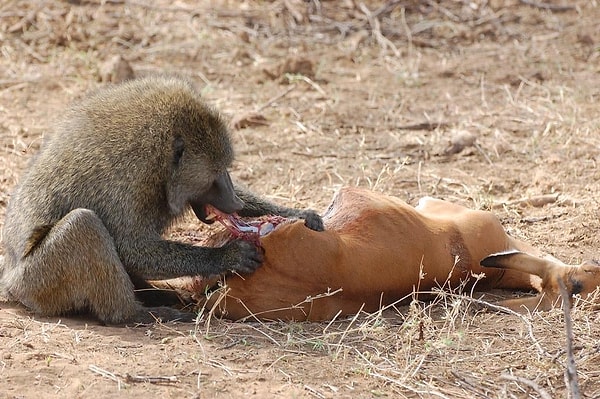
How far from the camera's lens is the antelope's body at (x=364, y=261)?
16.5ft

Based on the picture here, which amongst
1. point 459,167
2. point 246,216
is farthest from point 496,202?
point 246,216

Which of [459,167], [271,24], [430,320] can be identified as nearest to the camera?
[430,320]

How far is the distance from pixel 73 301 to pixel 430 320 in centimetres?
180

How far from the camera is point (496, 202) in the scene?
6.98 meters

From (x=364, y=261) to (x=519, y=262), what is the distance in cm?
81

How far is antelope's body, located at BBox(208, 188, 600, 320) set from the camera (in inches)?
197

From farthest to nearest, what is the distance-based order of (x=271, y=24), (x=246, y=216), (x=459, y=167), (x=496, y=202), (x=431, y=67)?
(x=271, y=24), (x=431, y=67), (x=459, y=167), (x=496, y=202), (x=246, y=216)

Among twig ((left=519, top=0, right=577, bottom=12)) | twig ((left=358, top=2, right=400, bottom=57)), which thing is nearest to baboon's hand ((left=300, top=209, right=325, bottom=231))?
twig ((left=358, top=2, right=400, bottom=57))

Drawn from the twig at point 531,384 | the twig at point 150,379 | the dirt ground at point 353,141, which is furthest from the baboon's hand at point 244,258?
the twig at point 531,384

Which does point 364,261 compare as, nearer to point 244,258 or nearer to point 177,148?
point 244,258

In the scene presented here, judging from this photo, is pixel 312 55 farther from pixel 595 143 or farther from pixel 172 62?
pixel 595 143

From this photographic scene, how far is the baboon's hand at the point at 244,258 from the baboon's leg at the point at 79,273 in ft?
1.82

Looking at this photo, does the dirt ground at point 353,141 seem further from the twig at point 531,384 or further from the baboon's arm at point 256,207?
the baboon's arm at point 256,207

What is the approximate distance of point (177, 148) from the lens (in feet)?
17.3
